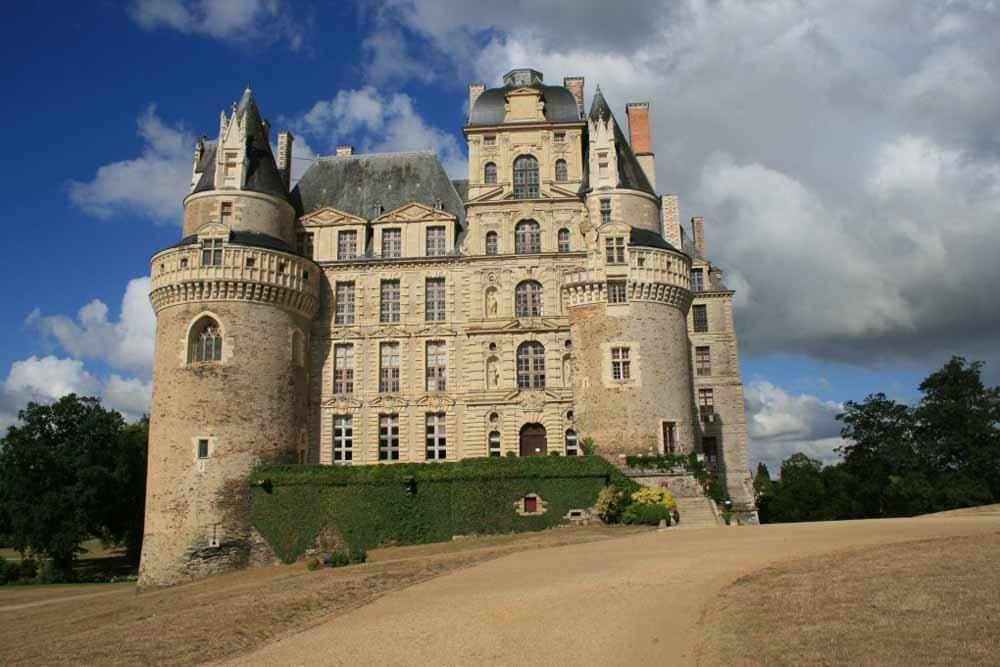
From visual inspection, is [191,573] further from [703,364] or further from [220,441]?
[703,364]

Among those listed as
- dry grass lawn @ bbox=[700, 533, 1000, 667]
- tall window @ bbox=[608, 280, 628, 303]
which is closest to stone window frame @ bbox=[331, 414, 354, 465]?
tall window @ bbox=[608, 280, 628, 303]

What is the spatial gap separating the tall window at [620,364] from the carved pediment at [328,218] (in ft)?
45.4

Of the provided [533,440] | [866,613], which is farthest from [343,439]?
[866,613]

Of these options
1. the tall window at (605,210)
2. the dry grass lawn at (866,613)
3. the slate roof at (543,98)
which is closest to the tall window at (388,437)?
the tall window at (605,210)

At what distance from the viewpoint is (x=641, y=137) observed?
42.2m

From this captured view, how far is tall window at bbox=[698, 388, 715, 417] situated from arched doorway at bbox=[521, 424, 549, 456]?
36.2 ft

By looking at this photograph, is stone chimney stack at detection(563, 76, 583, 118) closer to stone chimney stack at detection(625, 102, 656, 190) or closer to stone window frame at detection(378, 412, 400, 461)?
stone chimney stack at detection(625, 102, 656, 190)

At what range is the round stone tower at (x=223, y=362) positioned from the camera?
32562 millimetres

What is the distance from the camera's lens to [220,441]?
33031 millimetres

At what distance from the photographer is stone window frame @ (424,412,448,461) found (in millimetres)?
36875

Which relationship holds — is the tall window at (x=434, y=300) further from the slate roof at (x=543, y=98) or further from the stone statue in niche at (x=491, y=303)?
the slate roof at (x=543, y=98)

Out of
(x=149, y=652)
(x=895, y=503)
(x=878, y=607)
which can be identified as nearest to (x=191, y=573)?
(x=149, y=652)

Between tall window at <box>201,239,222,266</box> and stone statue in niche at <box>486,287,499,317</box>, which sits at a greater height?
tall window at <box>201,239,222,266</box>

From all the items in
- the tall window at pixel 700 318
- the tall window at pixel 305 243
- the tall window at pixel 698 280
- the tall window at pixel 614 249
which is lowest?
the tall window at pixel 700 318
